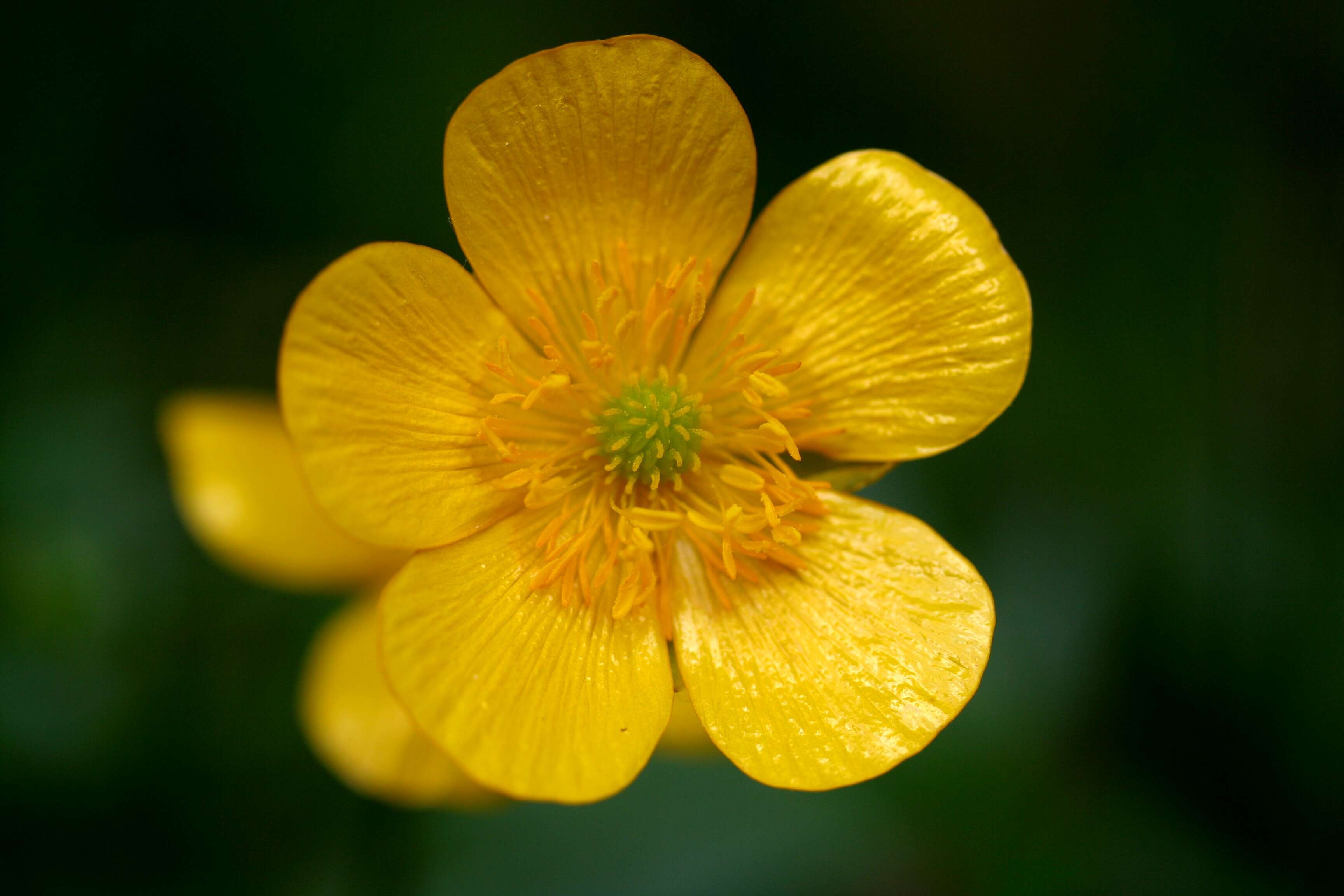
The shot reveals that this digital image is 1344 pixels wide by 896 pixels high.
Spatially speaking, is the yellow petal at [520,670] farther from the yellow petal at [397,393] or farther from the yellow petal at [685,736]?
the yellow petal at [685,736]

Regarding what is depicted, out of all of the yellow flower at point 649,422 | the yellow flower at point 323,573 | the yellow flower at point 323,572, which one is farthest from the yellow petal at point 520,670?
the yellow flower at point 323,572

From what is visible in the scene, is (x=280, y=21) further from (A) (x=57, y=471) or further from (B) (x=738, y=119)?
(B) (x=738, y=119)

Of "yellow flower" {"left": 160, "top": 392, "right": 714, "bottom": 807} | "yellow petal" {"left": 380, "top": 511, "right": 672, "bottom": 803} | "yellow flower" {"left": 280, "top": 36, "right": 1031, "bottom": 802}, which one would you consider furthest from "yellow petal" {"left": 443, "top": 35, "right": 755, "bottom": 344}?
"yellow flower" {"left": 160, "top": 392, "right": 714, "bottom": 807}

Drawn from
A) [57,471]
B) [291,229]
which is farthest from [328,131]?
[57,471]

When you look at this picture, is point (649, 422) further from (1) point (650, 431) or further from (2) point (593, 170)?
(2) point (593, 170)

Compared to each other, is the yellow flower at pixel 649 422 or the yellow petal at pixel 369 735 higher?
the yellow flower at pixel 649 422

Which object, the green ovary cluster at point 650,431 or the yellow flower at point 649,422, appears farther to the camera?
the green ovary cluster at point 650,431
